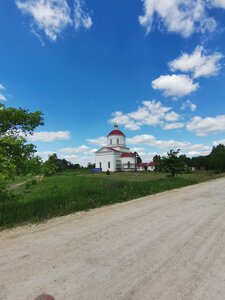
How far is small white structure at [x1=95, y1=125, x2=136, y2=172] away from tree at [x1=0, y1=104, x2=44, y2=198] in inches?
2773

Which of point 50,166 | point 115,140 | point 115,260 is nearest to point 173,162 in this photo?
point 50,166

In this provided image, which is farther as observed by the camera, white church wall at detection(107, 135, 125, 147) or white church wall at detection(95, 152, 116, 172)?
white church wall at detection(107, 135, 125, 147)

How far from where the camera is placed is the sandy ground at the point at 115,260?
3.26m

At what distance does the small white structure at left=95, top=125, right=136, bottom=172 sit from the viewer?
79.1m

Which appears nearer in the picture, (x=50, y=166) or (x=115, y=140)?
(x=50, y=166)

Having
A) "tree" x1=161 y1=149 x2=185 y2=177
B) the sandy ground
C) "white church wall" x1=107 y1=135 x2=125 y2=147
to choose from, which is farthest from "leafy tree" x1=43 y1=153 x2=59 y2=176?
"white church wall" x1=107 y1=135 x2=125 y2=147

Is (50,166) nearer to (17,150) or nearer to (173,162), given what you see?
(17,150)

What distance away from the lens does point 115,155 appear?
7925 cm

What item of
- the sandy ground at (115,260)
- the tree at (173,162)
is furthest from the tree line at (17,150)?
the tree at (173,162)

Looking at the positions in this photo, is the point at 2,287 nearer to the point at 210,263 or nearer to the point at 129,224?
the point at 210,263

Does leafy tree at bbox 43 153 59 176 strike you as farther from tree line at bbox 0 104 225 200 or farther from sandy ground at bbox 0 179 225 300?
sandy ground at bbox 0 179 225 300

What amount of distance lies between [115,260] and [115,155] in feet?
246

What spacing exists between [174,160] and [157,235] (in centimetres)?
2427

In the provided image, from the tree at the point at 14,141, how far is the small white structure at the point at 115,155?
231ft
